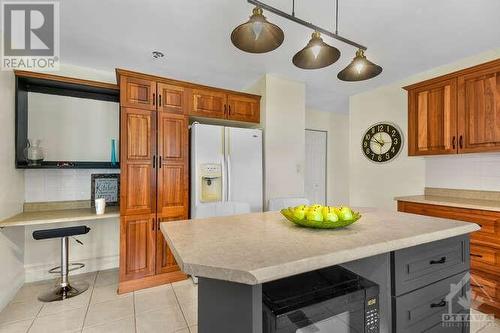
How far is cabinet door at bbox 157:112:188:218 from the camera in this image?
281 centimetres

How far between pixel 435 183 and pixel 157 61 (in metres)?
3.80

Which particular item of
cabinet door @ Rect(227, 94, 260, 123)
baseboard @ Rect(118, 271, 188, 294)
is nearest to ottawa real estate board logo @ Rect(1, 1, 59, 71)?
cabinet door @ Rect(227, 94, 260, 123)

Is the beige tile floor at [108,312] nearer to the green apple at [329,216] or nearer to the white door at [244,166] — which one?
the white door at [244,166]

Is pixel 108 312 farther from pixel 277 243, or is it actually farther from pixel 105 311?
pixel 277 243

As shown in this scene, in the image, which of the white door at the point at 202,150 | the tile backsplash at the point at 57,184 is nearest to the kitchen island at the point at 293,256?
the white door at the point at 202,150

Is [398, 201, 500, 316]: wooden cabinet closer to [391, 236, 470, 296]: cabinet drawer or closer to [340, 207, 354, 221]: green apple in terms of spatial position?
[391, 236, 470, 296]: cabinet drawer

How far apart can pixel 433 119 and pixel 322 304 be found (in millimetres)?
2893

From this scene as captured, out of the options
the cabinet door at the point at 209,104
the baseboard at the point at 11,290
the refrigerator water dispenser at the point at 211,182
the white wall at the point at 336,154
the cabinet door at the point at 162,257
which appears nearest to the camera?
the baseboard at the point at 11,290

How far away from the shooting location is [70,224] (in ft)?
9.76

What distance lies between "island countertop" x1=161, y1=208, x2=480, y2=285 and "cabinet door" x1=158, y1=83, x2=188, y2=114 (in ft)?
5.78

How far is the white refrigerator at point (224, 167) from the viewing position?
2.88 metres

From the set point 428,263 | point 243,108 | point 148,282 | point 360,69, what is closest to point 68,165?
point 148,282

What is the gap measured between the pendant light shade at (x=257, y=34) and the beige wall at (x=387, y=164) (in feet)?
9.38

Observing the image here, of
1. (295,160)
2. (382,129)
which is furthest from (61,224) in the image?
(382,129)
